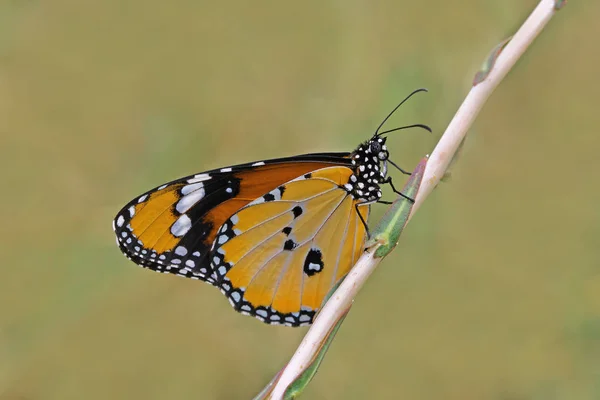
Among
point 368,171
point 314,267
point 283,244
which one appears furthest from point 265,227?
point 368,171

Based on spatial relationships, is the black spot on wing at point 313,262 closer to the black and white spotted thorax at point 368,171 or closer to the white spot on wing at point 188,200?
the black and white spotted thorax at point 368,171

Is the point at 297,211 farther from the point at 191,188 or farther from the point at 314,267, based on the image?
the point at 191,188

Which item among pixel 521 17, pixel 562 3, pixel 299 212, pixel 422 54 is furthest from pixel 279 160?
pixel 521 17

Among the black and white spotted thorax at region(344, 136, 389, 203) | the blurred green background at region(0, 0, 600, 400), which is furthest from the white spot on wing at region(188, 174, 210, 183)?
the blurred green background at region(0, 0, 600, 400)

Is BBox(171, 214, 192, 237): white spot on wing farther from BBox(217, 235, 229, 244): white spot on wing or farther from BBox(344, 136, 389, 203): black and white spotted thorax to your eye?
BBox(344, 136, 389, 203): black and white spotted thorax

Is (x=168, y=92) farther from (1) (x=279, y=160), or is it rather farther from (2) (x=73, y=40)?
(1) (x=279, y=160)

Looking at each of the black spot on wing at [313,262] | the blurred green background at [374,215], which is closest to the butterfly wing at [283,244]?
the black spot on wing at [313,262]
